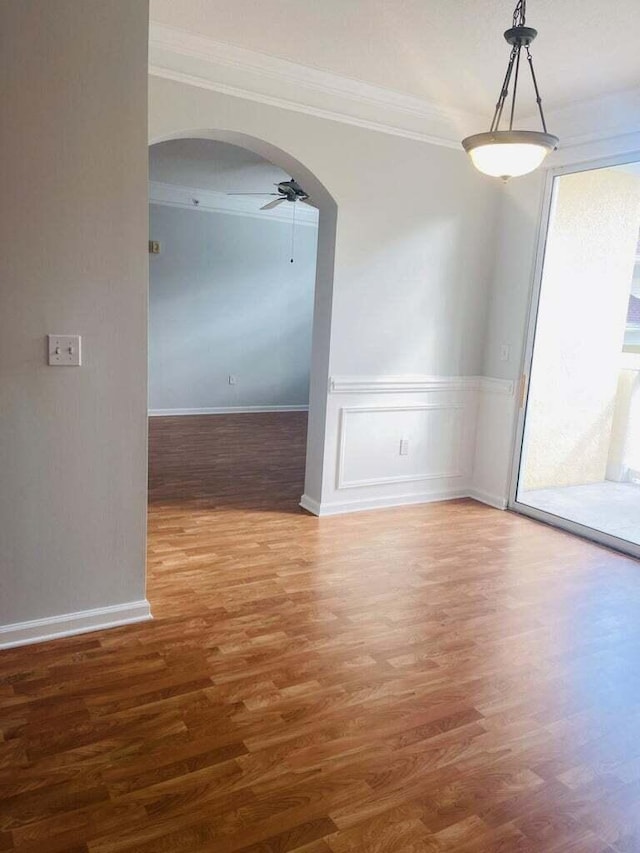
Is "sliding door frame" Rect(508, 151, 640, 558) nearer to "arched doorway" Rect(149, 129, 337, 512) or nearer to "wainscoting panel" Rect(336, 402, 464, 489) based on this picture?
"wainscoting panel" Rect(336, 402, 464, 489)

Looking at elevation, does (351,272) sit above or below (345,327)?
above

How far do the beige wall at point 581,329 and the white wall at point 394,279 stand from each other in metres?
0.53

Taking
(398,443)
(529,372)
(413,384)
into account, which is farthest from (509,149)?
(398,443)

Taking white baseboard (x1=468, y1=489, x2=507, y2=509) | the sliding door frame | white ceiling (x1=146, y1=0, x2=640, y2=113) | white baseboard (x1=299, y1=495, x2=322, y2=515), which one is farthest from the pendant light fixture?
white baseboard (x1=468, y1=489, x2=507, y2=509)

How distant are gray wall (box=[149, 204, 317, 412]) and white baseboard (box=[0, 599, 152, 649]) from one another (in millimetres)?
5252

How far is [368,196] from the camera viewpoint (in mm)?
4133

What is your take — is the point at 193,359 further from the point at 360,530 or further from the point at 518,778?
the point at 518,778

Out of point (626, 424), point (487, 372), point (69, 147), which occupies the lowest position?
point (626, 424)

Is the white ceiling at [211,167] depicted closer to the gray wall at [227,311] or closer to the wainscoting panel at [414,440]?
the gray wall at [227,311]

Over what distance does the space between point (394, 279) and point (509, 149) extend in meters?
1.89

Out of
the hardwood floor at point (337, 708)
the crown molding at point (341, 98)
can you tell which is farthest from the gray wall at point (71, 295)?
the crown molding at point (341, 98)

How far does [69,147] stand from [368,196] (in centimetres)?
222

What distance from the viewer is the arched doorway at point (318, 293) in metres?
3.85

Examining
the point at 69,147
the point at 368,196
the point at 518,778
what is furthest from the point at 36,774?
the point at 368,196
